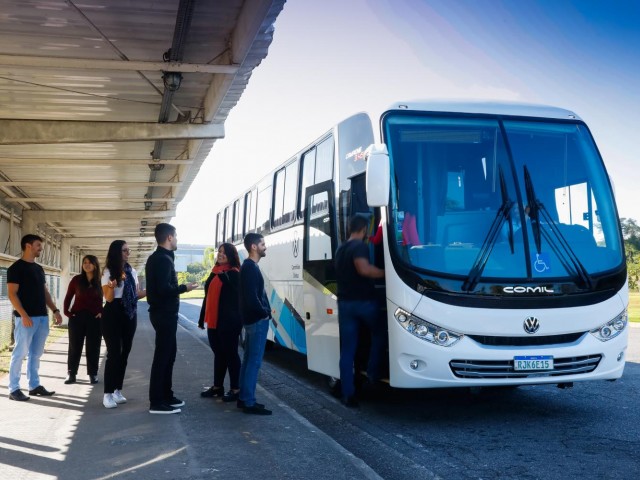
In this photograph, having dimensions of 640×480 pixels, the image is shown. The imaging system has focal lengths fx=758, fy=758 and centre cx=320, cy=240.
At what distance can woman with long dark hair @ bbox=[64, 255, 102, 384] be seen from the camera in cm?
1038

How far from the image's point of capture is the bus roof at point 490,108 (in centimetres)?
788

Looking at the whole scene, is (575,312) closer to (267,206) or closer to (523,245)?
(523,245)

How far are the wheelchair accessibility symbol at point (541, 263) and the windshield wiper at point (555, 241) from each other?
60 millimetres

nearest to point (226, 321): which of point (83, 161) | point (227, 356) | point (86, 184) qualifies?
point (227, 356)

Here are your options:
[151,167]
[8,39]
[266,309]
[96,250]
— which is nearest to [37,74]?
[8,39]

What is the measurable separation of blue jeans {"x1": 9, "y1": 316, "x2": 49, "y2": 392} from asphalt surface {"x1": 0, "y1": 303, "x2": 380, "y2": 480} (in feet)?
1.05

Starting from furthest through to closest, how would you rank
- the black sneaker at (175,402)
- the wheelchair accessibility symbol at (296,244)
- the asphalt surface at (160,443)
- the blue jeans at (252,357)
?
the wheelchair accessibility symbol at (296,244)
the black sneaker at (175,402)
the blue jeans at (252,357)
the asphalt surface at (160,443)

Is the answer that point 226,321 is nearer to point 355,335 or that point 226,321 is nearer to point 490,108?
point 355,335

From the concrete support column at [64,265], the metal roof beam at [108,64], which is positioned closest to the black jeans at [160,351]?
the metal roof beam at [108,64]

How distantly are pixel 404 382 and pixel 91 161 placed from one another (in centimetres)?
1395

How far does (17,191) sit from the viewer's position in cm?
2331

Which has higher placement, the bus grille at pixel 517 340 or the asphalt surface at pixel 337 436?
the bus grille at pixel 517 340

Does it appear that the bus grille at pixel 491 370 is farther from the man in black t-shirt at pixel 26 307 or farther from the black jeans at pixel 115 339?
the man in black t-shirt at pixel 26 307

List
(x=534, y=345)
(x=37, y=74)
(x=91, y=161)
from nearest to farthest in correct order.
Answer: (x=534, y=345)
(x=37, y=74)
(x=91, y=161)
